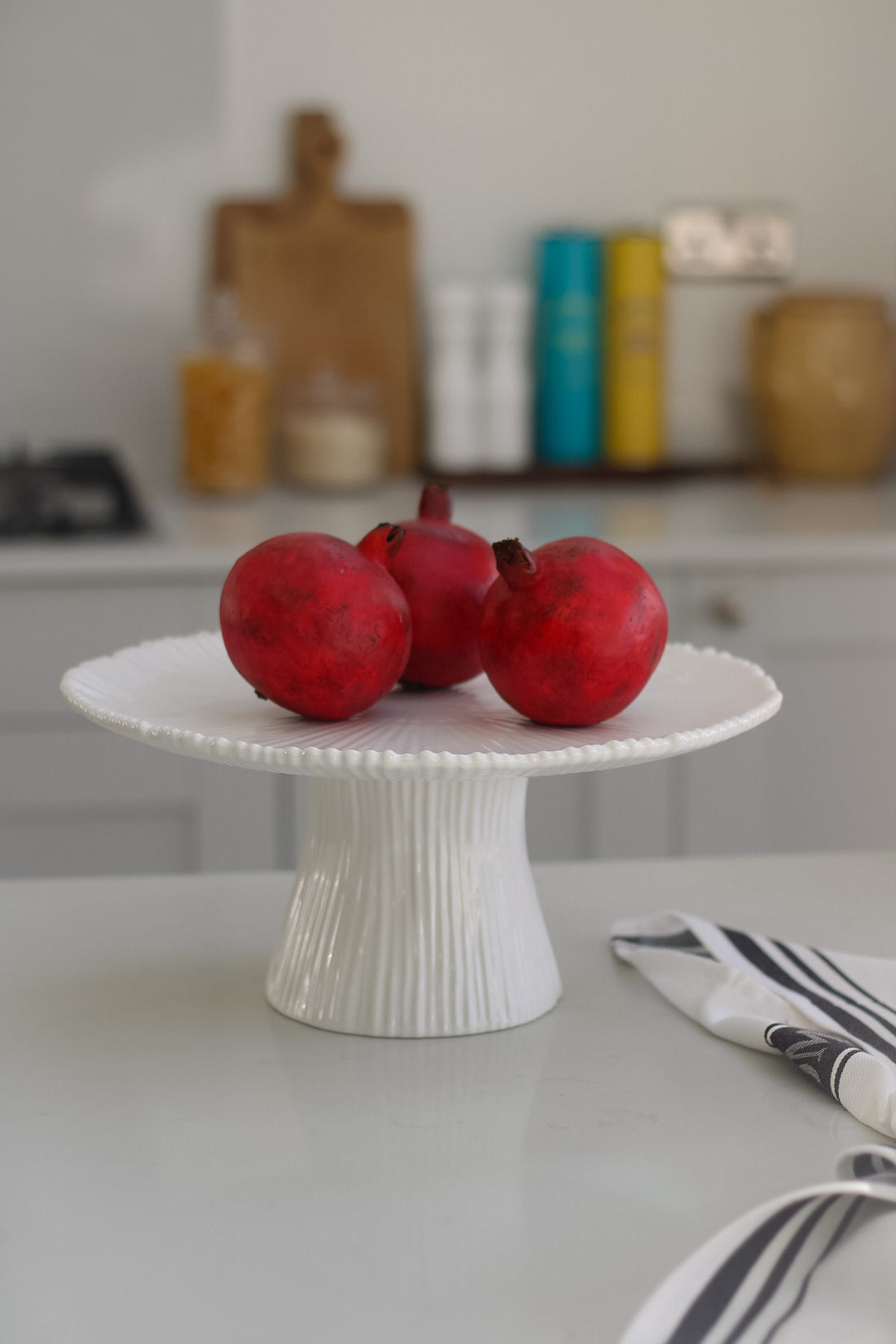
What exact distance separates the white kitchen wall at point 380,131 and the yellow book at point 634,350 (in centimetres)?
13

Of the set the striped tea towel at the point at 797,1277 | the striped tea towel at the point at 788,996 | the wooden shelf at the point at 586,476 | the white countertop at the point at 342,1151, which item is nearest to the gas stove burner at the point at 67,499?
the wooden shelf at the point at 586,476

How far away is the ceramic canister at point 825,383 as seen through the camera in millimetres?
2184

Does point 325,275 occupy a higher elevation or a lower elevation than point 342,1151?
higher

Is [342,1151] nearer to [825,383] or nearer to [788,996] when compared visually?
[788,996]

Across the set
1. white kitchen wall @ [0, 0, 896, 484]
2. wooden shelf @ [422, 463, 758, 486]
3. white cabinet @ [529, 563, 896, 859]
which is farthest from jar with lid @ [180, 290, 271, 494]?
white cabinet @ [529, 563, 896, 859]

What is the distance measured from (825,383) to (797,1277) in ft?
6.32

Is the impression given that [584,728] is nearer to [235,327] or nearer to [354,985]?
[354,985]

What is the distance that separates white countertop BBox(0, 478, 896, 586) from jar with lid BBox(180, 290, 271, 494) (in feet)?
0.13

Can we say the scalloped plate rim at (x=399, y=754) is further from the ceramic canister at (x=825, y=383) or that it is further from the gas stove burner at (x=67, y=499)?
the ceramic canister at (x=825, y=383)

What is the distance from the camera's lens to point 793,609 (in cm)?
176

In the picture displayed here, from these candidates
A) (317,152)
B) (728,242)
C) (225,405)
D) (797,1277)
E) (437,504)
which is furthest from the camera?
(728,242)

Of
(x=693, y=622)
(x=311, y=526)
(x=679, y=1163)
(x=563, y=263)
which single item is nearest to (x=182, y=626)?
(x=311, y=526)

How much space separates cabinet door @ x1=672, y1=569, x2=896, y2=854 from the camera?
1747 millimetres

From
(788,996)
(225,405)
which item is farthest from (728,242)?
(788,996)
